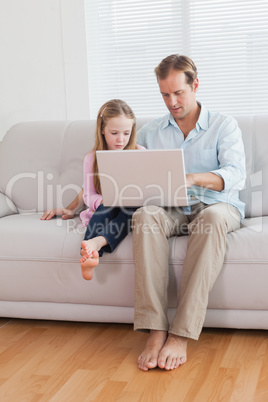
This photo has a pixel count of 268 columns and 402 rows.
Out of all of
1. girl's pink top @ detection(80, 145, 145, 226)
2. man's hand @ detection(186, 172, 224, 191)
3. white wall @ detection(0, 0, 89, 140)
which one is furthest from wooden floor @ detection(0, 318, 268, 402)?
white wall @ detection(0, 0, 89, 140)

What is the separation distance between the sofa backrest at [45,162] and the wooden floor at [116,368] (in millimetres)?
708

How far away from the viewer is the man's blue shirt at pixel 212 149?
2148mm

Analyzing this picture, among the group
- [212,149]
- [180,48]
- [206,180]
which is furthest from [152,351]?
[180,48]

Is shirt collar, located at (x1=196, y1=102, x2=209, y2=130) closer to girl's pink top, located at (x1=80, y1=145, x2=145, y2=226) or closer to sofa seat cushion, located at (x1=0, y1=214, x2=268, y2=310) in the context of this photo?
girl's pink top, located at (x1=80, y1=145, x2=145, y2=226)

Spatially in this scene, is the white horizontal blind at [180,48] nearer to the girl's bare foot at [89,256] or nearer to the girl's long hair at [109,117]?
the girl's long hair at [109,117]

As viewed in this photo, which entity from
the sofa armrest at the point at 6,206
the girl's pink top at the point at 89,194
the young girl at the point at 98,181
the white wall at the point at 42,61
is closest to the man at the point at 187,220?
the young girl at the point at 98,181

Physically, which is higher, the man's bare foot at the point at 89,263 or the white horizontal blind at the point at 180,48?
the white horizontal blind at the point at 180,48

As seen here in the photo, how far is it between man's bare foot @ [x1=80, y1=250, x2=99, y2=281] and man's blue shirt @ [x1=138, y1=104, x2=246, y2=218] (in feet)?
1.78

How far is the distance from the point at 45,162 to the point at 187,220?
0.90 meters

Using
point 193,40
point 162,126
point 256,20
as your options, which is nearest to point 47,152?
point 162,126

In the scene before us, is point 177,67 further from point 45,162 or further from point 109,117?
point 45,162

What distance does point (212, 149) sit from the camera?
224 centimetres

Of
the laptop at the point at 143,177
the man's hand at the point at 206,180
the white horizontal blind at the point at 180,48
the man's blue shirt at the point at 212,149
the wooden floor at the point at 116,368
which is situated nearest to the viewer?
the wooden floor at the point at 116,368

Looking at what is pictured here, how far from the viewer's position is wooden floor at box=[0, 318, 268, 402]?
1589 mm
